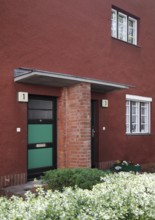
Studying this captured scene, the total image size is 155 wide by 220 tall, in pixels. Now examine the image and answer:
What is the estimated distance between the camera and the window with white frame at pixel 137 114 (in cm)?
1220

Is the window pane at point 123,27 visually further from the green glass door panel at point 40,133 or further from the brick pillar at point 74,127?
the green glass door panel at point 40,133

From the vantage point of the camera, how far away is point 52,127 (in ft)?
30.0

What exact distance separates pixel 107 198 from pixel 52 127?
18.5ft

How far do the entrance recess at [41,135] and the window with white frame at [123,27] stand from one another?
13.5ft

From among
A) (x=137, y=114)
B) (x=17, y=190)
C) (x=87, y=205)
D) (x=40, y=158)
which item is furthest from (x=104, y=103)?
(x=87, y=205)

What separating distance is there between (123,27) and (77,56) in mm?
3368

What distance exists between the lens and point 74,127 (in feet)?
29.0

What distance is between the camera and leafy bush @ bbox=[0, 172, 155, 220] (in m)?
3.11

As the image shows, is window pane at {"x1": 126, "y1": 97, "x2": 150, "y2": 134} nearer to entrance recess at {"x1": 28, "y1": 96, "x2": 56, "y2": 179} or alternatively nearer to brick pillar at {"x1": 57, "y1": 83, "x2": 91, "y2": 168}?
brick pillar at {"x1": 57, "y1": 83, "x2": 91, "y2": 168}

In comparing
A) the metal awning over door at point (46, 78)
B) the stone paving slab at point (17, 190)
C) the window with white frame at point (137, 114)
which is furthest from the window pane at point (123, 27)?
the stone paving slab at point (17, 190)

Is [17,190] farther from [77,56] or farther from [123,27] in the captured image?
[123,27]

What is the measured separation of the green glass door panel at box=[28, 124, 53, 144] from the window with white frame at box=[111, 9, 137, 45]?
Result: 4603 mm

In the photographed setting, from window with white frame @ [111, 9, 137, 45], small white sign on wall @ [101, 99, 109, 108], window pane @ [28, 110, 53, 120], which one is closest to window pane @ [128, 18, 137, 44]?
window with white frame @ [111, 9, 137, 45]

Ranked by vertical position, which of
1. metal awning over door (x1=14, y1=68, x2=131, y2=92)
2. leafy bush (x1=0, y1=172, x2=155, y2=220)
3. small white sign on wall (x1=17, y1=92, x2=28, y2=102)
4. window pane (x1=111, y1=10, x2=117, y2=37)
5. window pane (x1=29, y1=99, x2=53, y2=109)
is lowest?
leafy bush (x1=0, y1=172, x2=155, y2=220)
